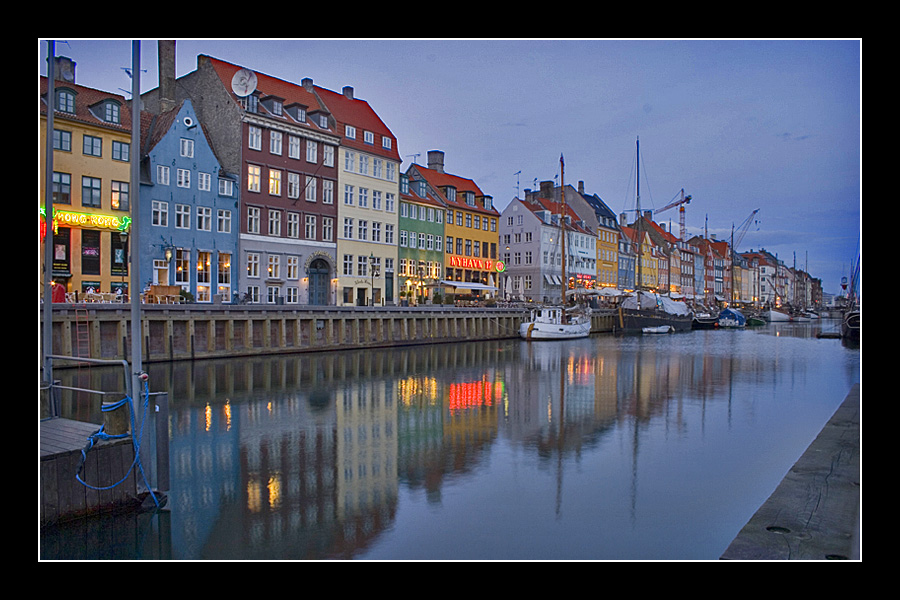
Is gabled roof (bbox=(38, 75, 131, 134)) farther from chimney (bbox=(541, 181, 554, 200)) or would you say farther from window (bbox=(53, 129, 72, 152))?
chimney (bbox=(541, 181, 554, 200))

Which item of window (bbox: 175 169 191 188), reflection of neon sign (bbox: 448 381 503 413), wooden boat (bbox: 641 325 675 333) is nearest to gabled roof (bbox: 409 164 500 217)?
wooden boat (bbox: 641 325 675 333)

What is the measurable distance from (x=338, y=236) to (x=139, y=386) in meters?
39.7

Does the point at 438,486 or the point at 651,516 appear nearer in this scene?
the point at 651,516

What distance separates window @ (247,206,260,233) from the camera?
41531mm

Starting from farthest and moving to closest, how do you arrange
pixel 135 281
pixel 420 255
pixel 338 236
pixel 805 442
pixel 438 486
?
pixel 420 255, pixel 338 236, pixel 805 442, pixel 438 486, pixel 135 281

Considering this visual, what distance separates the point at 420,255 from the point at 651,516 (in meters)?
47.1

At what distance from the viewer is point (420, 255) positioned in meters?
56.3

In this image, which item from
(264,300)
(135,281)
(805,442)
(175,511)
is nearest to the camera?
(135,281)

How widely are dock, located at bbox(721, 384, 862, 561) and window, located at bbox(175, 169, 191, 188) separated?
34.6 m

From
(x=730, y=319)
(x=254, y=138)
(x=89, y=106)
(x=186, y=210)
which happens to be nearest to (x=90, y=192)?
(x=89, y=106)
